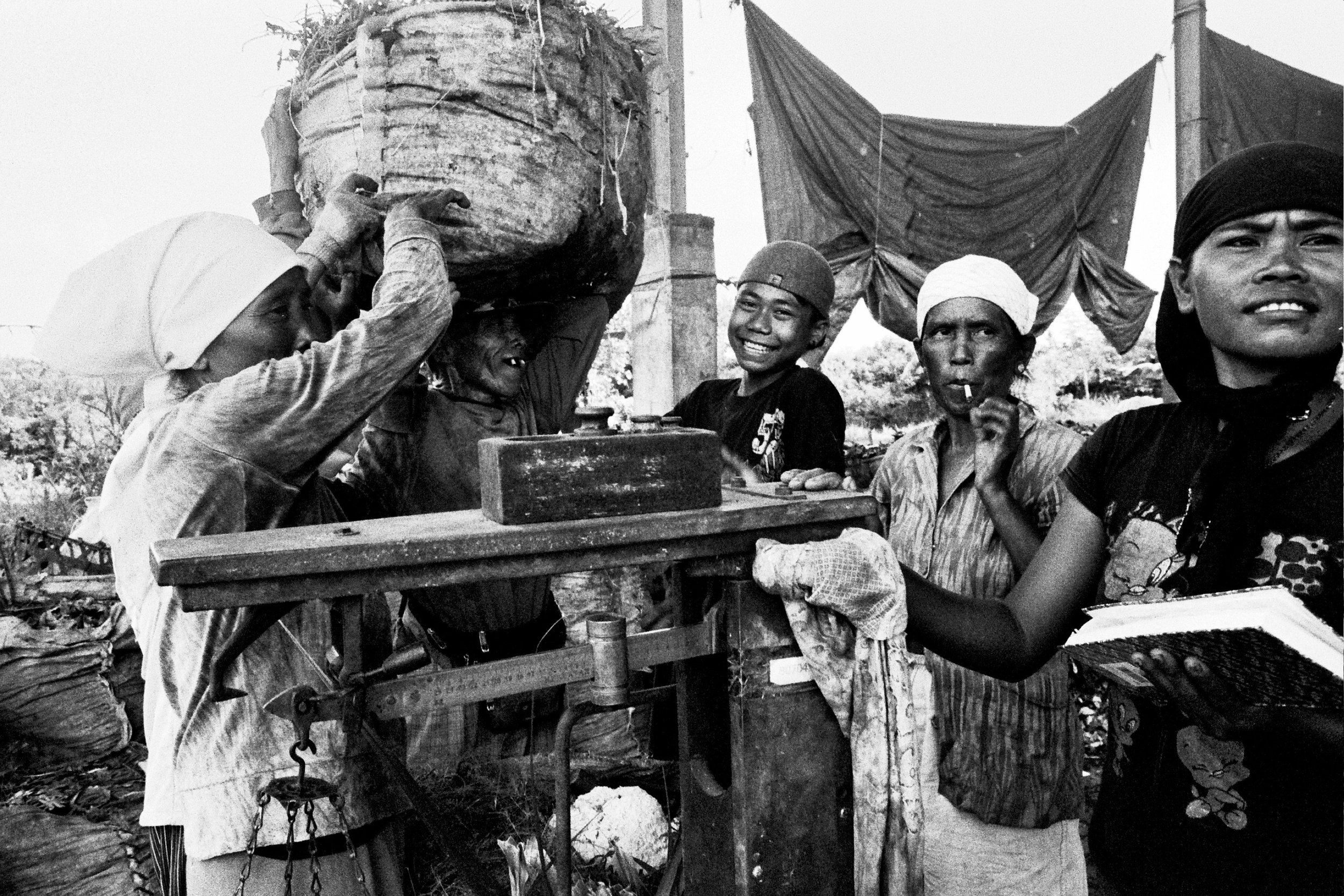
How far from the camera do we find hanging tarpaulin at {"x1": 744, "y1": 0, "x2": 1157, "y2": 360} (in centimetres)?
593

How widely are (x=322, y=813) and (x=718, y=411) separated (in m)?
1.60

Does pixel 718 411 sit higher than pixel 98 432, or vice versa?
pixel 718 411

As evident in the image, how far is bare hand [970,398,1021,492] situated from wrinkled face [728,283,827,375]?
72 centimetres

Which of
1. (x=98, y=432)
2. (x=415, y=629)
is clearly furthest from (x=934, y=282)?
(x=98, y=432)

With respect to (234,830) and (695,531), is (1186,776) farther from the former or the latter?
(234,830)

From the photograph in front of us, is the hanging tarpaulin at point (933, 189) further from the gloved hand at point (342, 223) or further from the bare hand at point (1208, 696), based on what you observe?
the bare hand at point (1208, 696)

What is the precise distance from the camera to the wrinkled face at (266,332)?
174 cm

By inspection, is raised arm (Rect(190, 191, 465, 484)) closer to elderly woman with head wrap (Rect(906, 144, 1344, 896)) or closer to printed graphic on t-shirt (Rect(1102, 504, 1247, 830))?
elderly woman with head wrap (Rect(906, 144, 1344, 896))

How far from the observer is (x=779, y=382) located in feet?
8.68

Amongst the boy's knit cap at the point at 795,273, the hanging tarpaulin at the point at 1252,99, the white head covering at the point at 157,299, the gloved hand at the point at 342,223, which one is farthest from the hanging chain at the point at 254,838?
the hanging tarpaulin at the point at 1252,99

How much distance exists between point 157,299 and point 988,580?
182 centimetres

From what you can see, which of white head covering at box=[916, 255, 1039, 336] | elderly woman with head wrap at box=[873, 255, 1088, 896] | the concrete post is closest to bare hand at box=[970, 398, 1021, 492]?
elderly woman with head wrap at box=[873, 255, 1088, 896]

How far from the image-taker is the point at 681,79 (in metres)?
5.24

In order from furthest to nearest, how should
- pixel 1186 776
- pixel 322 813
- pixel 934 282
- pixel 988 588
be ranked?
pixel 934 282 < pixel 988 588 < pixel 322 813 < pixel 1186 776
